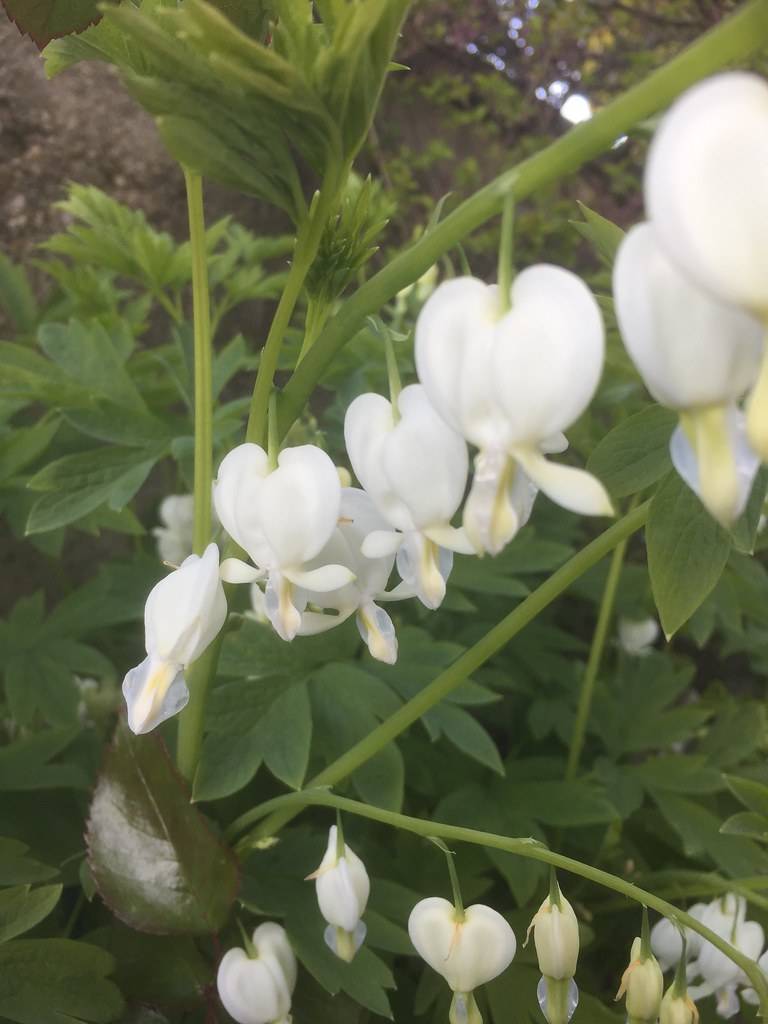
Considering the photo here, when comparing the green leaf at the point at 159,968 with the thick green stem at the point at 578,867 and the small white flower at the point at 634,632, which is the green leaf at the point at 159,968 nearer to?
the thick green stem at the point at 578,867

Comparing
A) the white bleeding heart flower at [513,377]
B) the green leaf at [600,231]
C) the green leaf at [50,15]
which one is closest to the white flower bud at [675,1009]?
the white bleeding heart flower at [513,377]

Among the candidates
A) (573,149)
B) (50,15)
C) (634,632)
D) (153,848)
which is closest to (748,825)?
(153,848)

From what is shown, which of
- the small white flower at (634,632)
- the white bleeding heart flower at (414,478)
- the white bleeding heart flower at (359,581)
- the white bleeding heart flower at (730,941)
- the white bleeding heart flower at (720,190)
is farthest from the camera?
the small white flower at (634,632)

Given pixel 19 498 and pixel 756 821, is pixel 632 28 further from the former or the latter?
pixel 756 821

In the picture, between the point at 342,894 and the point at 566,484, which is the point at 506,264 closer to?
the point at 566,484

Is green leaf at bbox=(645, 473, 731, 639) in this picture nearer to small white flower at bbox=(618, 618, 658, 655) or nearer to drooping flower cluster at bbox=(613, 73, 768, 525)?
drooping flower cluster at bbox=(613, 73, 768, 525)

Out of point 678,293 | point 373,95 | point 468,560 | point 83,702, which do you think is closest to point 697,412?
point 678,293
